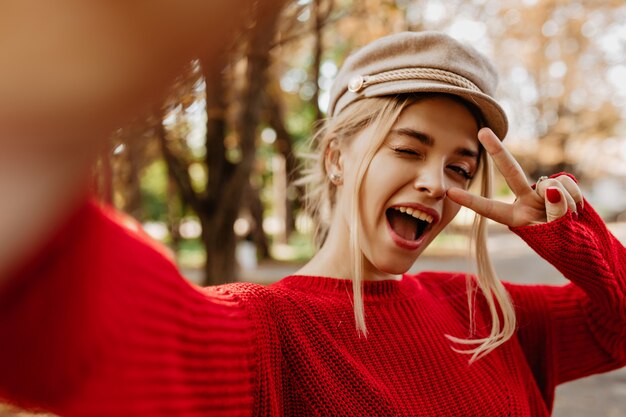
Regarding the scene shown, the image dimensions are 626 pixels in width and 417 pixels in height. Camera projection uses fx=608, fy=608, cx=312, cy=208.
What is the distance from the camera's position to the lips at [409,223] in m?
1.67

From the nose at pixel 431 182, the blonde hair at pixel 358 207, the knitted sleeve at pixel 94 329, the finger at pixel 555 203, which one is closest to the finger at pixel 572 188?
the finger at pixel 555 203

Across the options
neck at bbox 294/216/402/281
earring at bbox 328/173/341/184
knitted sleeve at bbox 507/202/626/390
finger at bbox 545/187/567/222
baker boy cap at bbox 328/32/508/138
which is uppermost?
baker boy cap at bbox 328/32/508/138

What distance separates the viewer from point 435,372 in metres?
1.65

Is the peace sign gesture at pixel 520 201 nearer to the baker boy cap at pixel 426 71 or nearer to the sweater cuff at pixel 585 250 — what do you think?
the sweater cuff at pixel 585 250

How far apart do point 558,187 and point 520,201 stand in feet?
0.35

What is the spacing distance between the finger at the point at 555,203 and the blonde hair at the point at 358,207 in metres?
0.27

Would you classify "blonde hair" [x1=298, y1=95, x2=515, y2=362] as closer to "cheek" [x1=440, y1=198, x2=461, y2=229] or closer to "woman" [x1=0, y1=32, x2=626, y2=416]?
"woman" [x1=0, y1=32, x2=626, y2=416]

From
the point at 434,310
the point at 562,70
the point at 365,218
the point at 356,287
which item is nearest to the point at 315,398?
the point at 356,287

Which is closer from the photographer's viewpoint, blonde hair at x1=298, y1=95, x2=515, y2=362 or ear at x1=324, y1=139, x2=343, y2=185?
blonde hair at x1=298, y1=95, x2=515, y2=362

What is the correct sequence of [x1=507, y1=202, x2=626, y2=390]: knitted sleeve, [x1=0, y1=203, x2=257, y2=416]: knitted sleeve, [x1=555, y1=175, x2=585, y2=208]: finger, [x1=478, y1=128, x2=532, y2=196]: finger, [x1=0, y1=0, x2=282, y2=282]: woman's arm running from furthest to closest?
[x1=507, y1=202, x2=626, y2=390]: knitted sleeve → [x1=555, y1=175, x2=585, y2=208]: finger → [x1=478, y1=128, x2=532, y2=196]: finger → [x1=0, y1=203, x2=257, y2=416]: knitted sleeve → [x1=0, y1=0, x2=282, y2=282]: woman's arm

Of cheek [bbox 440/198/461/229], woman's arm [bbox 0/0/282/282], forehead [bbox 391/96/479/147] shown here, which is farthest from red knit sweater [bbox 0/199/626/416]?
forehead [bbox 391/96/479/147]

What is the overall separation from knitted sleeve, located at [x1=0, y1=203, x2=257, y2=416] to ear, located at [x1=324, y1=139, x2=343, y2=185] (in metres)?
1.02

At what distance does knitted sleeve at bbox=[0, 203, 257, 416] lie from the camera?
752 millimetres

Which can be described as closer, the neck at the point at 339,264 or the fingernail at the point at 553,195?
the fingernail at the point at 553,195
